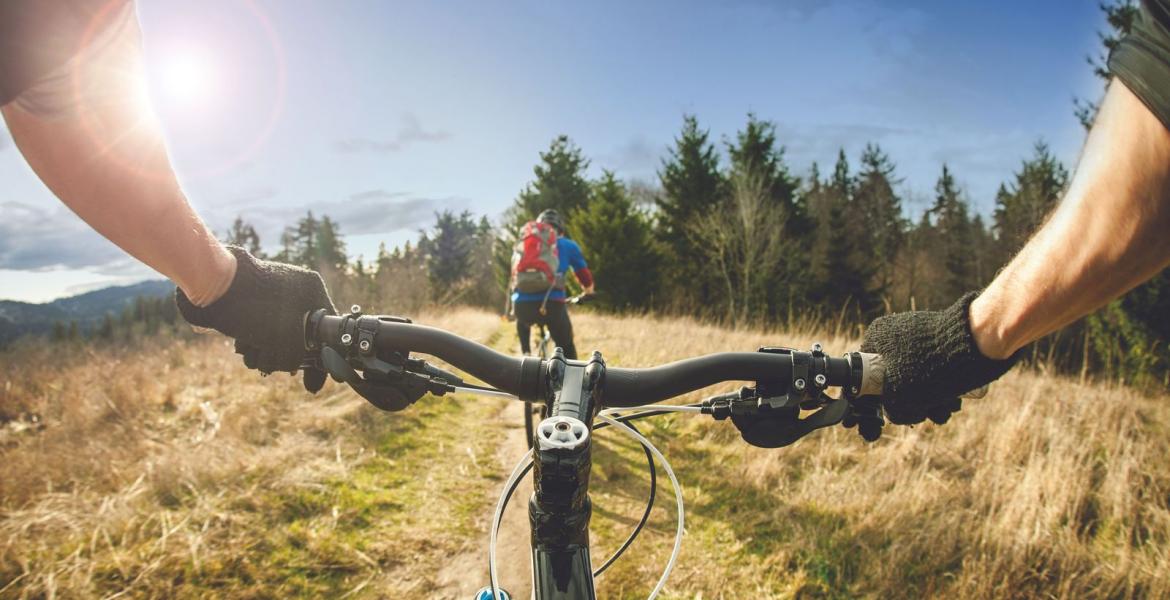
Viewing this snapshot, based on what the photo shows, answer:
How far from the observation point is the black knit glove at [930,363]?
1104mm

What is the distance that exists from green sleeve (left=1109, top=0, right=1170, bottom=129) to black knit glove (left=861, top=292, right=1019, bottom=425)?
0.55m

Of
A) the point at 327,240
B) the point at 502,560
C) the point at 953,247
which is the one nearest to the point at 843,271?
the point at 953,247

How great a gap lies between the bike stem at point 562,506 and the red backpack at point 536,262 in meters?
5.32

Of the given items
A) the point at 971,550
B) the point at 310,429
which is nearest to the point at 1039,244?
the point at 971,550

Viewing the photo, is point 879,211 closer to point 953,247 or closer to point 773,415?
point 953,247

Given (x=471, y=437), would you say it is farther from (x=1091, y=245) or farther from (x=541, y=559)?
(x=1091, y=245)

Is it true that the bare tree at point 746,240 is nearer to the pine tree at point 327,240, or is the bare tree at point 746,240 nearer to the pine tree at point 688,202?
the pine tree at point 688,202

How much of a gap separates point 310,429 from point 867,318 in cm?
2695

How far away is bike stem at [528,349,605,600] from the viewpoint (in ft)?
3.07

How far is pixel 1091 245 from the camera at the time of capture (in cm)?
80

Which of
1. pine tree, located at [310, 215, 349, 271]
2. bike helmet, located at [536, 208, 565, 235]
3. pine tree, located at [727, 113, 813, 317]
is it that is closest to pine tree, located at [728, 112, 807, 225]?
pine tree, located at [727, 113, 813, 317]

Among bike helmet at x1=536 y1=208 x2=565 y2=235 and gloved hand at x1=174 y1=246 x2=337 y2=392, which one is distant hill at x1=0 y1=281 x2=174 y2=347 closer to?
bike helmet at x1=536 y1=208 x2=565 y2=235

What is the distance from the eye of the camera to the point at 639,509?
4.37 metres

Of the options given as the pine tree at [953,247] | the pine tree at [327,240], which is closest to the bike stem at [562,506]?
the pine tree at [953,247]
